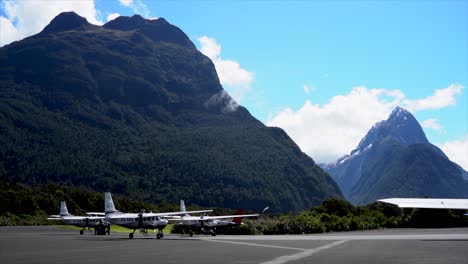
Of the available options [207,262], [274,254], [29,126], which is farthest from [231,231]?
[29,126]

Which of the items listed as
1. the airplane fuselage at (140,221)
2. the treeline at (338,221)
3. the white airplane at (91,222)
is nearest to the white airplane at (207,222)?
the treeline at (338,221)

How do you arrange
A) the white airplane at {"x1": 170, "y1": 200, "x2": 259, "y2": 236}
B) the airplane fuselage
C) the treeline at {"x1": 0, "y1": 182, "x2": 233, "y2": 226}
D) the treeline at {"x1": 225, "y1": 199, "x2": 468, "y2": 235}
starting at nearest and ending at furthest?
the airplane fuselage, the treeline at {"x1": 225, "y1": 199, "x2": 468, "y2": 235}, the white airplane at {"x1": 170, "y1": 200, "x2": 259, "y2": 236}, the treeline at {"x1": 0, "y1": 182, "x2": 233, "y2": 226}

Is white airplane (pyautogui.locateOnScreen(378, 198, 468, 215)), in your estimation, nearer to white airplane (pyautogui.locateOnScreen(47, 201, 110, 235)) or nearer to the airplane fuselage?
the airplane fuselage

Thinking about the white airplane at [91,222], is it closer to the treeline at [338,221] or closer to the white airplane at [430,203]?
the treeline at [338,221]

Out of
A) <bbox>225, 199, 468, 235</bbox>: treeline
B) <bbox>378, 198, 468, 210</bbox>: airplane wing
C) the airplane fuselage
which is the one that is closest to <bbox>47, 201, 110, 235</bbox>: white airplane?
the airplane fuselage

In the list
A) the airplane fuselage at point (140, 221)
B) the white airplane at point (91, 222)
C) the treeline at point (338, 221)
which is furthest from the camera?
the white airplane at point (91, 222)

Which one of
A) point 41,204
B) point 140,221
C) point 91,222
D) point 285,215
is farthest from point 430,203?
point 41,204

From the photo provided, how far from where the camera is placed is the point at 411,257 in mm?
21016

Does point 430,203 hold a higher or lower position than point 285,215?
lower

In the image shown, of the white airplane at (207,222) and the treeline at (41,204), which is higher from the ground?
the treeline at (41,204)

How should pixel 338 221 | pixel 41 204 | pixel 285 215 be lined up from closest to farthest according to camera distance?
1. pixel 338 221
2. pixel 285 215
3. pixel 41 204

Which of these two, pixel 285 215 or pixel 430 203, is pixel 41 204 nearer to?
pixel 285 215

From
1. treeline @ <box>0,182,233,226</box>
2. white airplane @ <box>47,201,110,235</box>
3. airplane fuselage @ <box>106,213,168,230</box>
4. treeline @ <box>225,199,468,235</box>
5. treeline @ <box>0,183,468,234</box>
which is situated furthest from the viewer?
treeline @ <box>0,182,233,226</box>

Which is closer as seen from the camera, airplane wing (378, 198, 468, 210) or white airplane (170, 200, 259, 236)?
Answer: airplane wing (378, 198, 468, 210)
